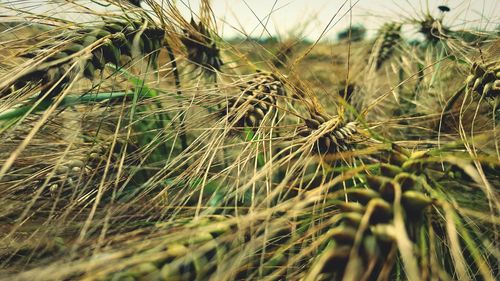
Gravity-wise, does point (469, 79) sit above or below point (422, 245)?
above

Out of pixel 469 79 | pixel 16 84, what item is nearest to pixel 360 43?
pixel 469 79

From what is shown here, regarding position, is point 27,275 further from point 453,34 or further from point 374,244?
point 453,34

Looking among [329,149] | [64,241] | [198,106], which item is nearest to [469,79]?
[329,149]

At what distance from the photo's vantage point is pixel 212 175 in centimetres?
83

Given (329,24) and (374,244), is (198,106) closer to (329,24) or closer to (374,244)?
(329,24)

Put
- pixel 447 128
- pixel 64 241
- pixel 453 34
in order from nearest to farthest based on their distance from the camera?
pixel 64 241 → pixel 447 128 → pixel 453 34

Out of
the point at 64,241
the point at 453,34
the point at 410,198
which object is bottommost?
the point at 64,241

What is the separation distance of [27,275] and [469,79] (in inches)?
30.0

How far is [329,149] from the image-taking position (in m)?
0.75

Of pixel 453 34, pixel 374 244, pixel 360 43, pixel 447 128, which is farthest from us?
pixel 360 43

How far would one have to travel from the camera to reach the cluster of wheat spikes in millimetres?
470

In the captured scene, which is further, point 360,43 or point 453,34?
point 360,43

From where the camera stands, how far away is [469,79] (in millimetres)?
866

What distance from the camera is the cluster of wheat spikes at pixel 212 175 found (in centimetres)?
47
